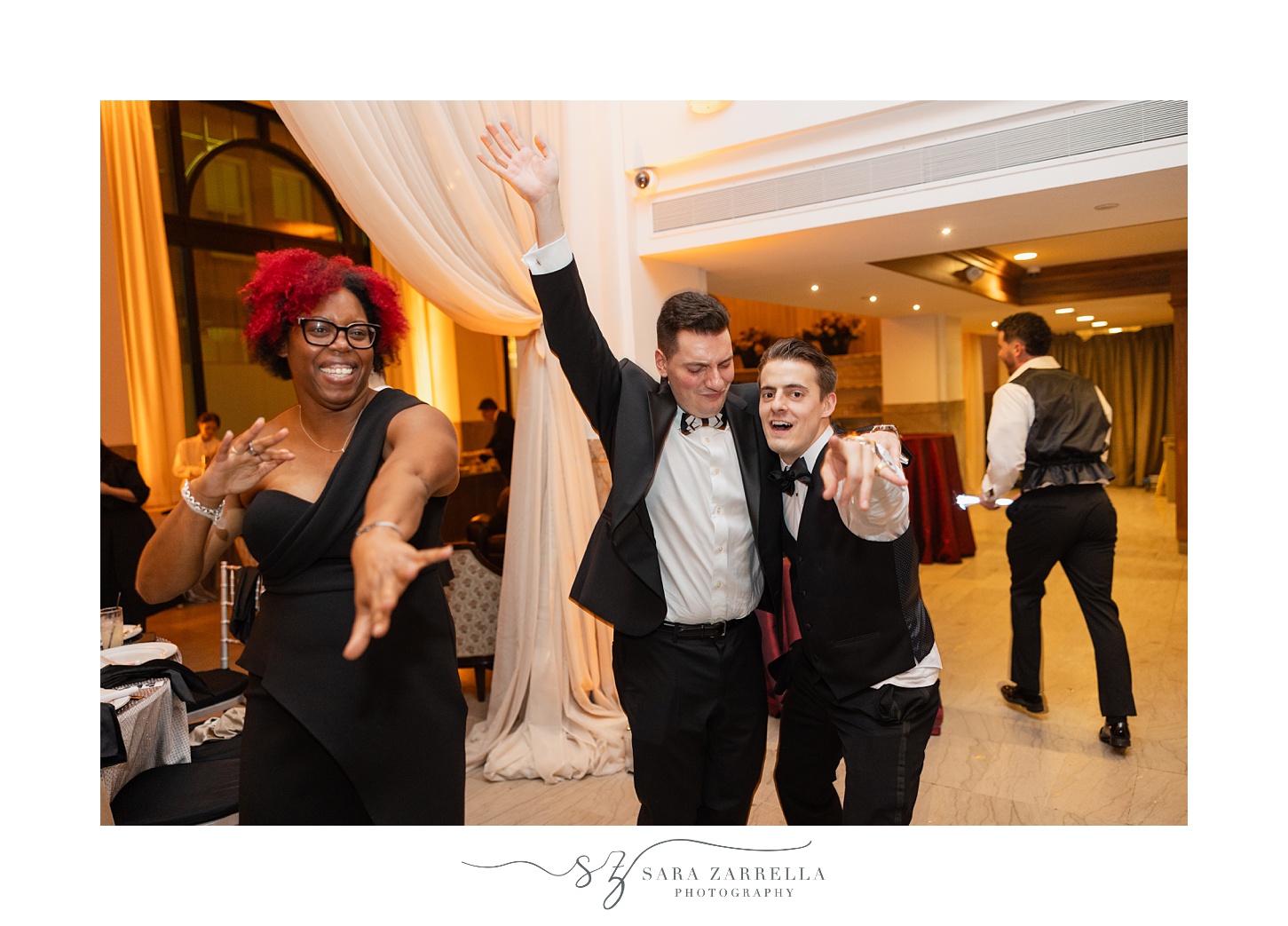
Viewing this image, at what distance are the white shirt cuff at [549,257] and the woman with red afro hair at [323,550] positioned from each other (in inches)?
13.1

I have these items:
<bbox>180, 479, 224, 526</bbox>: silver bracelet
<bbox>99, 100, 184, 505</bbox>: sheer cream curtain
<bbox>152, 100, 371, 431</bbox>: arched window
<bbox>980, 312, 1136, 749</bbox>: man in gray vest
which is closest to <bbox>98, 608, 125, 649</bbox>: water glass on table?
<bbox>180, 479, 224, 526</bbox>: silver bracelet

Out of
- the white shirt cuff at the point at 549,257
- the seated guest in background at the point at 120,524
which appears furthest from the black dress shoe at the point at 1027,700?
the seated guest in background at the point at 120,524

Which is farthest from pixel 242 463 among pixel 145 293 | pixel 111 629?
pixel 145 293

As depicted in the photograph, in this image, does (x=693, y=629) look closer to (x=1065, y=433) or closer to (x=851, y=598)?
(x=851, y=598)

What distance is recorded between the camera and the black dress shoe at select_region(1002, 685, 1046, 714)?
12.4 ft

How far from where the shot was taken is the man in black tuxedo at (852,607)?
1781 mm

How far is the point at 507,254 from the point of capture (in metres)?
3.21

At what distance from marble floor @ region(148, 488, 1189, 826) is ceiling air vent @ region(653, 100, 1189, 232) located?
87.9 inches

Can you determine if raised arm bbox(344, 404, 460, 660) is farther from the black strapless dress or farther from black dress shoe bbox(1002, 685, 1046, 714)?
black dress shoe bbox(1002, 685, 1046, 714)

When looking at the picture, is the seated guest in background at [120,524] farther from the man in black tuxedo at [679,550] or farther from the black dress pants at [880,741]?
the black dress pants at [880,741]
